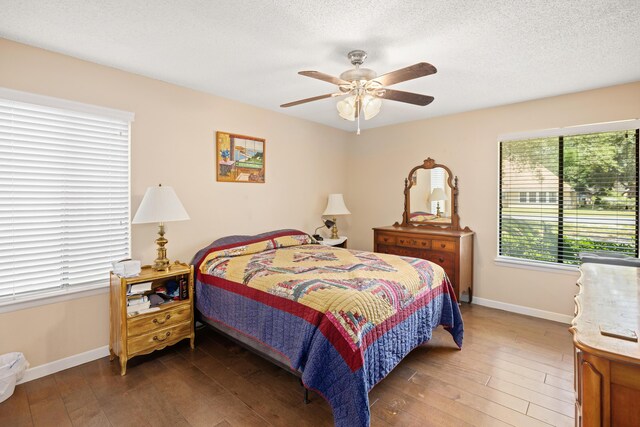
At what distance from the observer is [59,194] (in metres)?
2.44

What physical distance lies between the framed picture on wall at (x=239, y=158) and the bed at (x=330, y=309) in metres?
0.80

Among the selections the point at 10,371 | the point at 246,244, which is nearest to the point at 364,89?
the point at 246,244

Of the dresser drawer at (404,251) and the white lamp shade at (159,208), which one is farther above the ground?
the white lamp shade at (159,208)

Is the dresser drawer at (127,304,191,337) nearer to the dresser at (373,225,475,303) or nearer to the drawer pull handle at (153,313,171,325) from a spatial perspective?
the drawer pull handle at (153,313,171,325)

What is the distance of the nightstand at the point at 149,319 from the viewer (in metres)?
2.39

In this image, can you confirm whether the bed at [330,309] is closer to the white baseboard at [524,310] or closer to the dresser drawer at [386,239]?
the dresser drawer at [386,239]

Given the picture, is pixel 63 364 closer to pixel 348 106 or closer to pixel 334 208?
pixel 348 106

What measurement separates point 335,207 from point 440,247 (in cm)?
159

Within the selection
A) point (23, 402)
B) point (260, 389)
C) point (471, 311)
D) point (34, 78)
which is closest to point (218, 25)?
point (34, 78)

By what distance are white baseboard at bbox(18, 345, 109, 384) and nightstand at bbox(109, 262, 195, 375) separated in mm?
90

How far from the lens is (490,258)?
3.84 metres

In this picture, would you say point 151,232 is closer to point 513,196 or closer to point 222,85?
point 222,85

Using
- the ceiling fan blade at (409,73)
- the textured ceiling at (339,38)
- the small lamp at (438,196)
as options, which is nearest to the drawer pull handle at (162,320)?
the textured ceiling at (339,38)

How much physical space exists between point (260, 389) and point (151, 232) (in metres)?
1.76
